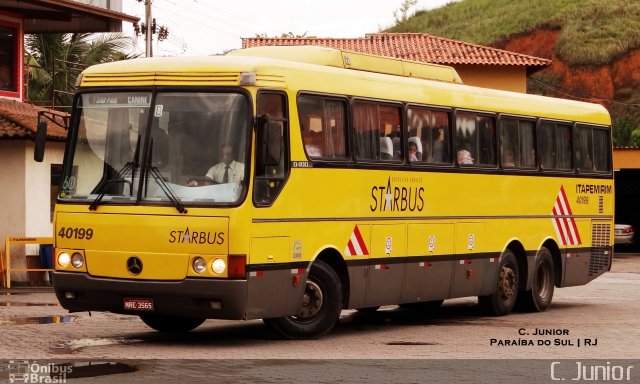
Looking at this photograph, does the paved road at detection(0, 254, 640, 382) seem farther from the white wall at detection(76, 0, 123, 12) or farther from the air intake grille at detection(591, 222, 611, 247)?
the white wall at detection(76, 0, 123, 12)

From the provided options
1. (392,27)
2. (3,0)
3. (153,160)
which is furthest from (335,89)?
(392,27)

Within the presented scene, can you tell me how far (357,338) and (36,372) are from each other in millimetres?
5482

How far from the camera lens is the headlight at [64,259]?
1597cm

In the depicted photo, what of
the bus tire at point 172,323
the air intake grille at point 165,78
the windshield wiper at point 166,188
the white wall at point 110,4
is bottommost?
the bus tire at point 172,323

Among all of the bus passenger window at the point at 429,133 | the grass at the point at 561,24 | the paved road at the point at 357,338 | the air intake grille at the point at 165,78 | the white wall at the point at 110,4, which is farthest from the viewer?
the grass at the point at 561,24

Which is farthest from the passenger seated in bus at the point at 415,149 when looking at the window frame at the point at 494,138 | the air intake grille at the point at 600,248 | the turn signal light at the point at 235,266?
the air intake grille at the point at 600,248

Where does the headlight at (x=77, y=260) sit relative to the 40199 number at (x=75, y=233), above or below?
below

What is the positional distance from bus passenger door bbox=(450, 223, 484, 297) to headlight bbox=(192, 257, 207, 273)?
18.1ft

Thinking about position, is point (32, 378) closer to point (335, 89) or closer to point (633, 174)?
point (335, 89)

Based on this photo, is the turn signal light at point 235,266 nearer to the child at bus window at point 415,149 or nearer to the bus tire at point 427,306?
the child at bus window at point 415,149

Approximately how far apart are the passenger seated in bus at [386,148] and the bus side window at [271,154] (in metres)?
2.34

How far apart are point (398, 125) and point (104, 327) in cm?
460

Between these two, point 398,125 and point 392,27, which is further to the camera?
point 392,27

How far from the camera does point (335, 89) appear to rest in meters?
17.2
